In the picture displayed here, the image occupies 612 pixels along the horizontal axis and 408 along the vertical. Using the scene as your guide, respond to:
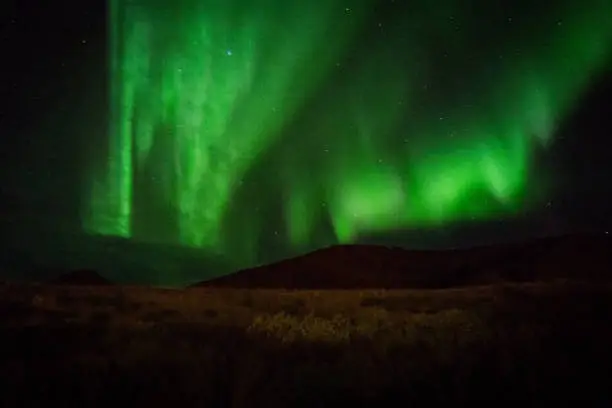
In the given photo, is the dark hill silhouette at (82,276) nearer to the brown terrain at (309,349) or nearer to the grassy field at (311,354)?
the brown terrain at (309,349)

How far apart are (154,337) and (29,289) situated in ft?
22.9

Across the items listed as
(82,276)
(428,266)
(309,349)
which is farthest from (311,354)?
(82,276)

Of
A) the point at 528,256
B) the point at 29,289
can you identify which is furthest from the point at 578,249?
the point at 29,289

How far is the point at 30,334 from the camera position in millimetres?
10578

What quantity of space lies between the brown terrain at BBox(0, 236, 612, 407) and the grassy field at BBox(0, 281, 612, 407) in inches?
0.7

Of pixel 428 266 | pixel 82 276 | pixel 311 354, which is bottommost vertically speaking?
pixel 311 354

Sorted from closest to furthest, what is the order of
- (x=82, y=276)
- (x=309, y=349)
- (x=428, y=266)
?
(x=309, y=349) < (x=82, y=276) < (x=428, y=266)

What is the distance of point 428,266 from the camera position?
1911 inches

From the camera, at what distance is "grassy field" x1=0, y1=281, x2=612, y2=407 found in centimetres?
842

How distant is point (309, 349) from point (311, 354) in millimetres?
206

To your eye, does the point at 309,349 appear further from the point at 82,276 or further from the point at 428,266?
the point at 82,276

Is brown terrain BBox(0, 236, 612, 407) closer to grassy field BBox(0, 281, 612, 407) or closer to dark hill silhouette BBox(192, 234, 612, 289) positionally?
grassy field BBox(0, 281, 612, 407)

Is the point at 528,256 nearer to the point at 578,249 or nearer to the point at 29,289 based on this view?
the point at 578,249

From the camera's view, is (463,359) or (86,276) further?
(86,276)
